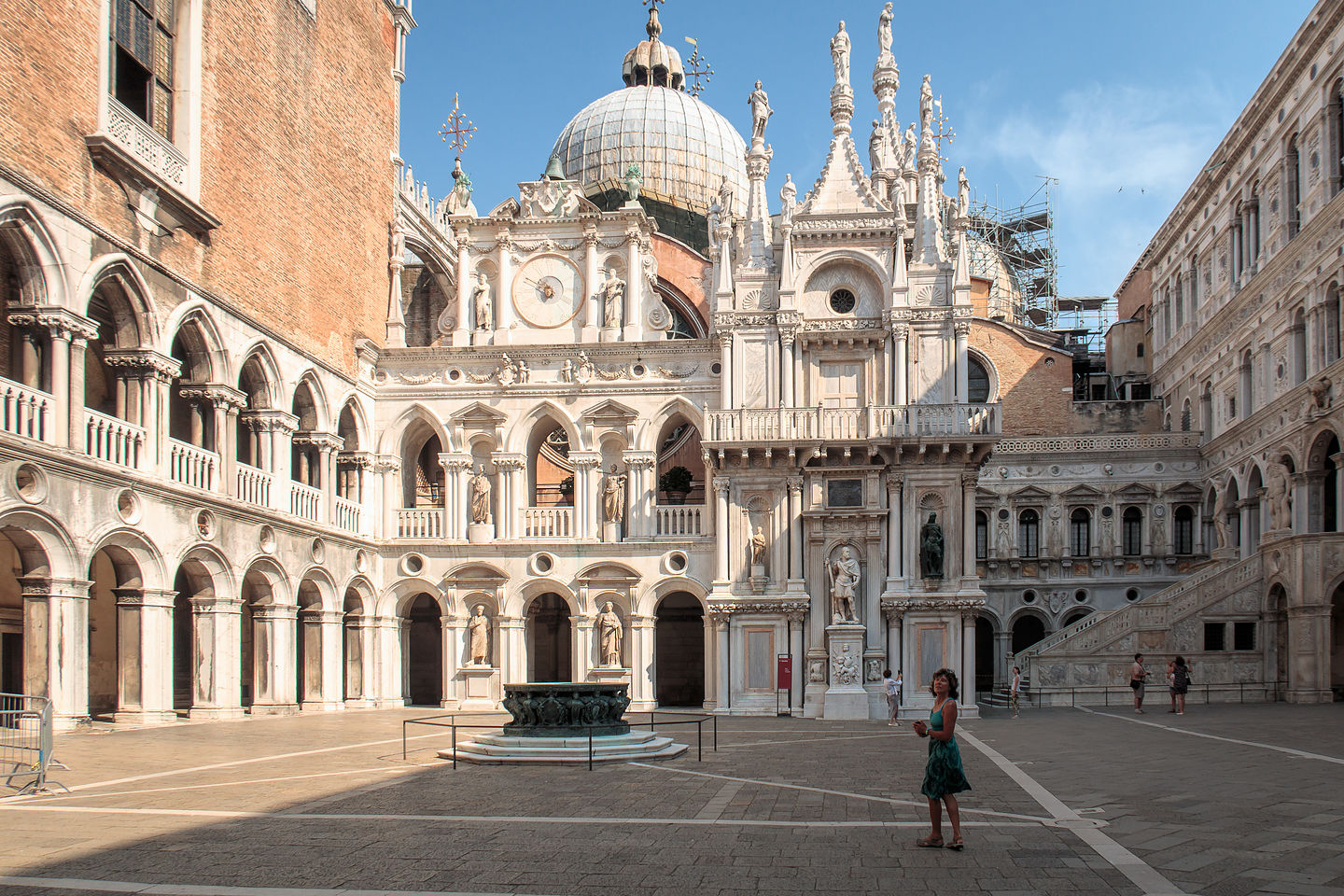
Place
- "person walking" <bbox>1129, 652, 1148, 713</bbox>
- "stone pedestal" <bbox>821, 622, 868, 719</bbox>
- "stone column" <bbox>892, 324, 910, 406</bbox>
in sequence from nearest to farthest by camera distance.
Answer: "stone pedestal" <bbox>821, 622, 868, 719</bbox> → "person walking" <bbox>1129, 652, 1148, 713</bbox> → "stone column" <bbox>892, 324, 910, 406</bbox>

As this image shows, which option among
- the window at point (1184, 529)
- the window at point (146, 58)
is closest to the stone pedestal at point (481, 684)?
the window at point (146, 58)

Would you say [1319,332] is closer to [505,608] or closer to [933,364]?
[933,364]

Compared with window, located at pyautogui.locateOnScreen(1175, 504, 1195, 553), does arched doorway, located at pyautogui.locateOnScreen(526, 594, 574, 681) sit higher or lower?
lower

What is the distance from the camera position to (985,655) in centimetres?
4647

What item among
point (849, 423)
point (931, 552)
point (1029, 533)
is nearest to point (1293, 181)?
point (1029, 533)

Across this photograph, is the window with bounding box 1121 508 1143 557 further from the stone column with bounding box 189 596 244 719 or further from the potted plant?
the stone column with bounding box 189 596 244 719

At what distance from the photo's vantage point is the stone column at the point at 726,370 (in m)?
33.3

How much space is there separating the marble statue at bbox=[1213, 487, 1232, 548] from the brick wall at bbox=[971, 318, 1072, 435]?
743cm

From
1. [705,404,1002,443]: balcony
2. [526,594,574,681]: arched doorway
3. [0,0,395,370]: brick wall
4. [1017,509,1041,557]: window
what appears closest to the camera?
[0,0,395,370]: brick wall

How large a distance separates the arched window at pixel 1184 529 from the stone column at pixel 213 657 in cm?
3040

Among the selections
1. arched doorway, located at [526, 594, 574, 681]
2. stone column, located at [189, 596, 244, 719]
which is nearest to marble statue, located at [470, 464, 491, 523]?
arched doorway, located at [526, 594, 574, 681]

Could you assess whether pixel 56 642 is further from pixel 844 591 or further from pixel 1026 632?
pixel 1026 632

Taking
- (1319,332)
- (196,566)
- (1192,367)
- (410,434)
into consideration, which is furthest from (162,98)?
(1192,367)

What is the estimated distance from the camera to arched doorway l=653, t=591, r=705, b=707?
39125 millimetres
